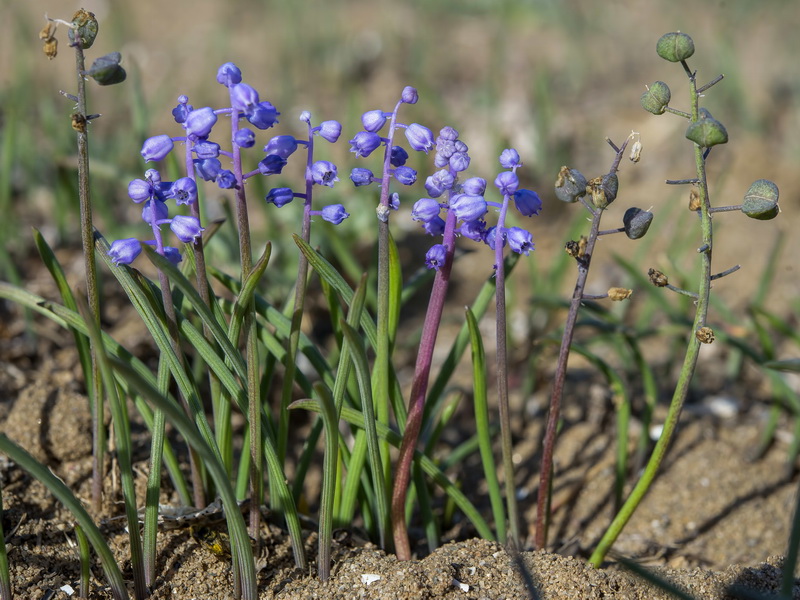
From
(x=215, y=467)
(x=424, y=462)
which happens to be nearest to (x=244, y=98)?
(x=215, y=467)

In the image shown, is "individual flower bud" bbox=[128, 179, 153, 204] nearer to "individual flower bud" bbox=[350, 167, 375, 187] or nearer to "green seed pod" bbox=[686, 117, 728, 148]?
"individual flower bud" bbox=[350, 167, 375, 187]

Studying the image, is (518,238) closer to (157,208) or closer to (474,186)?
(474,186)

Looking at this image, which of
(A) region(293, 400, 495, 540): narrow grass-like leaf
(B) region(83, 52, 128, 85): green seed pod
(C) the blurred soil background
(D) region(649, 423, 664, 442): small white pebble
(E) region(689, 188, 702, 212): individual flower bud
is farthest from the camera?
(D) region(649, 423, 664, 442): small white pebble

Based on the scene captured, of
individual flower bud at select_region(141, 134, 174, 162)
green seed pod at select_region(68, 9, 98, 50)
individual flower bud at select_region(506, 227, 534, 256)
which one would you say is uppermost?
green seed pod at select_region(68, 9, 98, 50)

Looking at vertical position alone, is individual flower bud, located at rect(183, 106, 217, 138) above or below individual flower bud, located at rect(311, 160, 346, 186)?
above

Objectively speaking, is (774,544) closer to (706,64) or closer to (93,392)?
(93,392)

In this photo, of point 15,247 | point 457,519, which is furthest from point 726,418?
point 15,247

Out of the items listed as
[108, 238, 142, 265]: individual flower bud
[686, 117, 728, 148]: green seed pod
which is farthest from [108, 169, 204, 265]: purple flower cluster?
[686, 117, 728, 148]: green seed pod

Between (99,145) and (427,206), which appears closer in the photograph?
(427,206)
